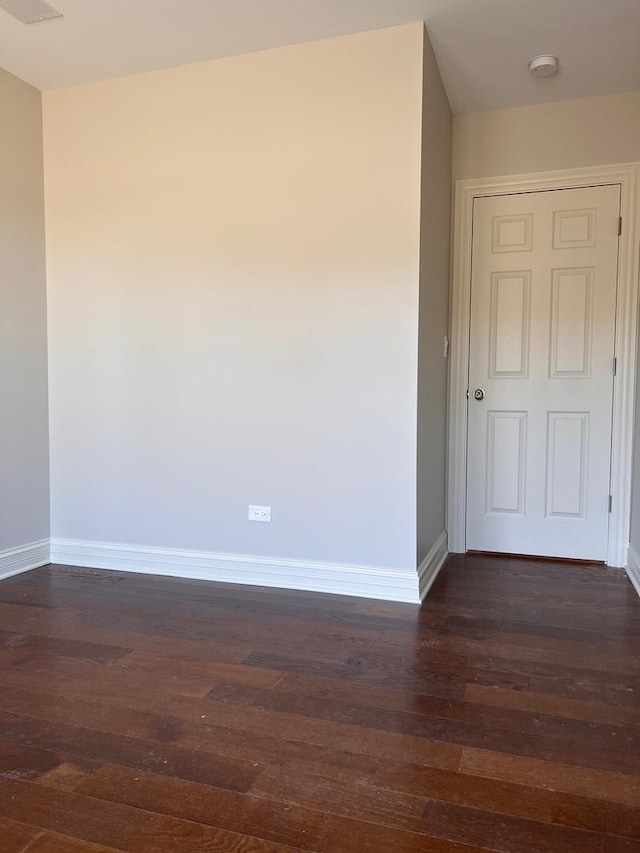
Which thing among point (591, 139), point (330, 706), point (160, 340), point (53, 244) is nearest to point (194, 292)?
point (160, 340)

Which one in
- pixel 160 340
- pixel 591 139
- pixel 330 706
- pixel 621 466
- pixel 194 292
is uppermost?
pixel 591 139

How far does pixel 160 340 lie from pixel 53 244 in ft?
2.94

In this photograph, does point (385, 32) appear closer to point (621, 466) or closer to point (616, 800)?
point (621, 466)

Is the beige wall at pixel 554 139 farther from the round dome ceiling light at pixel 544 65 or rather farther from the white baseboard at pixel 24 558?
the white baseboard at pixel 24 558

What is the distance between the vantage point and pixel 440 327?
340cm

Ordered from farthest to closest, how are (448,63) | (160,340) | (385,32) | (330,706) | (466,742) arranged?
(160,340)
(448,63)
(385,32)
(330,706)
(466,742)

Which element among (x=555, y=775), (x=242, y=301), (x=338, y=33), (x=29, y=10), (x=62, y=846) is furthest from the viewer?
(x=242, y=301)

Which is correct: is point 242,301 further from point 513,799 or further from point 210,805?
point 513,799

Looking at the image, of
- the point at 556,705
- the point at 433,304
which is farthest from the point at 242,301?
the point at 556,705

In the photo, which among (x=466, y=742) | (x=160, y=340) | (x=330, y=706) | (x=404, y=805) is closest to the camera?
(x=404, y=805)

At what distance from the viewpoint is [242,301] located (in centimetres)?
307

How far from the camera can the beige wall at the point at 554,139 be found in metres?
3.32

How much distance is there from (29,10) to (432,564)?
3.19m

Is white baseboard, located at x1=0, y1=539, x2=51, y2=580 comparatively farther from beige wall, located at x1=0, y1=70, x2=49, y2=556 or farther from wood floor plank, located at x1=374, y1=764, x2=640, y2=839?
wood floor plank, located at x1=374, y1=764, x2=640, y2=839
